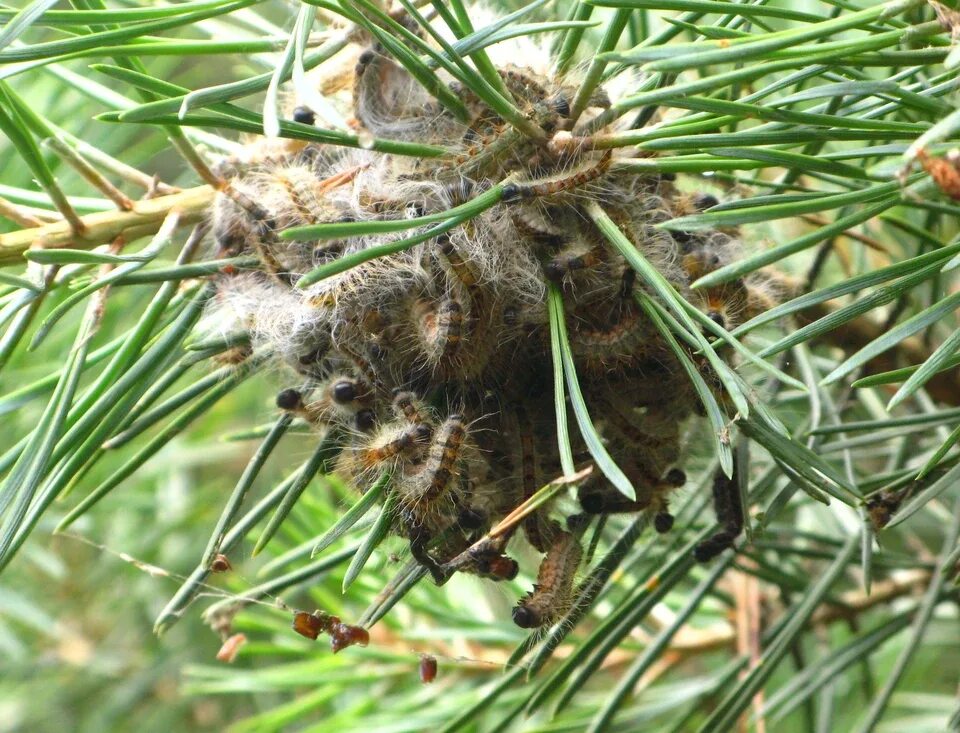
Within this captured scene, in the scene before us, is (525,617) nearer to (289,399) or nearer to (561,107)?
(289,399)

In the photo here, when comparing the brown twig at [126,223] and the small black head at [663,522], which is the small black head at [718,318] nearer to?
the small black head at [663,522]

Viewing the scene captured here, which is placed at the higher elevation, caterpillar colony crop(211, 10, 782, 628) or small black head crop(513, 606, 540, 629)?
caterpillar colony crop(211, 10, 782, 628)

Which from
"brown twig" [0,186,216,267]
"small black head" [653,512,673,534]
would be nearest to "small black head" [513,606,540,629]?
"small black head" [653,512,673,534]

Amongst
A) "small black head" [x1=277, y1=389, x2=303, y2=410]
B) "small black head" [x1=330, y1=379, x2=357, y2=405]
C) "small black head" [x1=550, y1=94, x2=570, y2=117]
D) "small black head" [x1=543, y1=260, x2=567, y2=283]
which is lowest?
"small black head" [x1=277, y1=389, x2=303, y2=410]

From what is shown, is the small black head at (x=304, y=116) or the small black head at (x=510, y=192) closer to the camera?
the small black head at (x=510, y=192)

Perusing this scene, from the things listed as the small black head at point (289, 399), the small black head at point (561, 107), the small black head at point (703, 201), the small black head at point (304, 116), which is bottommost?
the small black head at point (289, 399)

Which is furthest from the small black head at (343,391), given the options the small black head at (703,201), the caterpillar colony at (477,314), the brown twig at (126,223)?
the small black head at (703,201)

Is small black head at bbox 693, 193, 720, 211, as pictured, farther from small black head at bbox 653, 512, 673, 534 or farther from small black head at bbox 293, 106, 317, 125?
small black head at bbox 293, 106, 317, 125

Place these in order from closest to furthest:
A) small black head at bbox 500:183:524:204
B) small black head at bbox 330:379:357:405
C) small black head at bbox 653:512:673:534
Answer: small black head at bbox 500:183:524:204 → small black head at bbox 330:379:357:405 → small black head at bbox 653:512:673:534

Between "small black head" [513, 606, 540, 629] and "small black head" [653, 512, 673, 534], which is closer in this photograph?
"small black head" [513, 606, 540, 629]

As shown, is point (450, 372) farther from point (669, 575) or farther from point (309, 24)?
point (669, 575)
